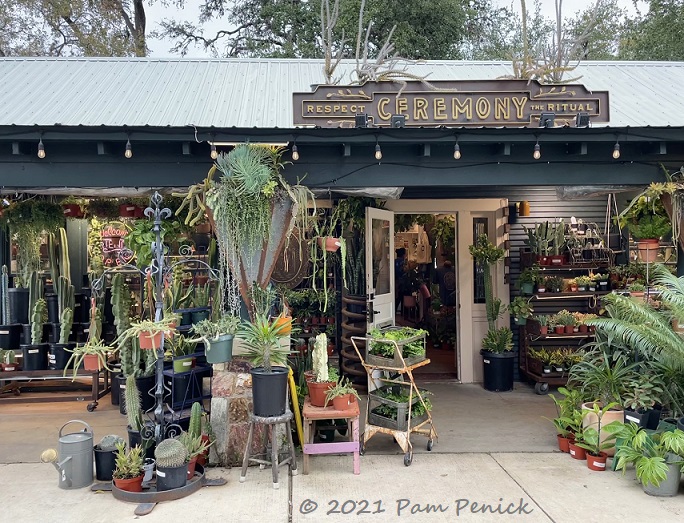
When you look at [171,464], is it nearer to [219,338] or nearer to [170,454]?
[170,454]

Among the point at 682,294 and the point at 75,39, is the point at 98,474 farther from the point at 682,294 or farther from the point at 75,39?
the point at 75,39

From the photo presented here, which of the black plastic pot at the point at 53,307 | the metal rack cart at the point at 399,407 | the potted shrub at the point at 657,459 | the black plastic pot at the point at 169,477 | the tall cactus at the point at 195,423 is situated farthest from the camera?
the black plastic pot at the point at 53,307

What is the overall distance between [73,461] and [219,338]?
1544mm

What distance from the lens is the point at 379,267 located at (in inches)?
310

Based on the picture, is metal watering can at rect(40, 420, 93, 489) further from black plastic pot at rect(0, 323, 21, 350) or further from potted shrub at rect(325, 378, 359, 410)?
black plastic pot at rect(0, 323, 21, 350)

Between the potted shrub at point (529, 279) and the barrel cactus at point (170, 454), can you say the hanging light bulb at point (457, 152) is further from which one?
the barrel cactus at point (170, 454)

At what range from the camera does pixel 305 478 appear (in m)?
5.14

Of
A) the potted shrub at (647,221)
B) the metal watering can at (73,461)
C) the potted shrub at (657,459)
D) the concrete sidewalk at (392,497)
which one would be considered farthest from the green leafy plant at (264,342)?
the potted shrub at (647,221)

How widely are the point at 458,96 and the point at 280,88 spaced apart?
11.5ft

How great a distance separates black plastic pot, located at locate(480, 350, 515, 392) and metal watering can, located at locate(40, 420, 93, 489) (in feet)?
16.9

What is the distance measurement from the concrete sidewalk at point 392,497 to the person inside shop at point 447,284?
596 centimetres

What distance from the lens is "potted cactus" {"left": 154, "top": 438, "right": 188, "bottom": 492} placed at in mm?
4680

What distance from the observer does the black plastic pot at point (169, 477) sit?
15.5 feet

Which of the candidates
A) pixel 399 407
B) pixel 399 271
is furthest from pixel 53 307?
pixel 399 271
